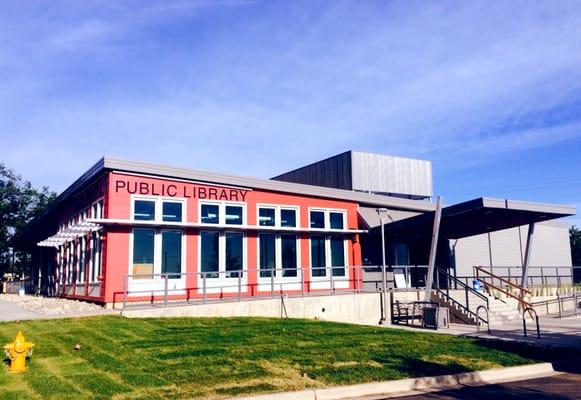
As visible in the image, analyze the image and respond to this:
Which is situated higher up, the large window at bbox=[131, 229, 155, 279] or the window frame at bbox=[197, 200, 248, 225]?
the window frame at bbox=[197, 200, 248, 225]

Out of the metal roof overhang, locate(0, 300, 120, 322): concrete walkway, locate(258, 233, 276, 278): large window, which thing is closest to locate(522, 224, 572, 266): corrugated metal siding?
the metal roof overhang

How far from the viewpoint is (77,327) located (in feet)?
44.4

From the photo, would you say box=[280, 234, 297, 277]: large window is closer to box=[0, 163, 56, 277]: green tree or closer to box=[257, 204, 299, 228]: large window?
box=[257, 204, 299, 228]: large window

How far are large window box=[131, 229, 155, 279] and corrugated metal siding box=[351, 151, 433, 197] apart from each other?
17352 mm

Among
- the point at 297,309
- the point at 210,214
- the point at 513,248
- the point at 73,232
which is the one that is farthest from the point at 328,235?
the point at 513,248

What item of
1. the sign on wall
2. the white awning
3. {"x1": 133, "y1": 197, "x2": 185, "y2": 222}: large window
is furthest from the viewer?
the white awning

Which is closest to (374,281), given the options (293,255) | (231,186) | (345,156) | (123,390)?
(293,255)

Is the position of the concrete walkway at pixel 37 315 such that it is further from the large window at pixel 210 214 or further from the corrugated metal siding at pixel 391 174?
the corrugated metal siding at pixel 391 174

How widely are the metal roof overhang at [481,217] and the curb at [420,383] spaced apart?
34.7 ft

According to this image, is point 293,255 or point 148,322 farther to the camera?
point 293,255

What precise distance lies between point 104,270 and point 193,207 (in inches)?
154

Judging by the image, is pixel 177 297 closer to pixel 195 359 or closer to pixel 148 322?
pixel 148 322

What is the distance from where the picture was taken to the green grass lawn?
8375 millimetres

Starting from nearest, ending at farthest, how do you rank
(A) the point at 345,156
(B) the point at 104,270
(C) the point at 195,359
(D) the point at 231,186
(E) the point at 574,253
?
(C) the point at 195,359, (B) the point at 104,270, (D) the point at 231,186, (A) the point at 345,156, (E) the point at 574,253
